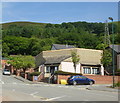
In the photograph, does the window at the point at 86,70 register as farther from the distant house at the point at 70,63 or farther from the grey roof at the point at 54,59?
the grey roof at the point at 54,59

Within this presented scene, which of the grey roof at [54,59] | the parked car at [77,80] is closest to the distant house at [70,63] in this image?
the grey roof at [54,59]

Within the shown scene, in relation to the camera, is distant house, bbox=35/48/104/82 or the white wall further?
distant house, bbox=35/48/104/82

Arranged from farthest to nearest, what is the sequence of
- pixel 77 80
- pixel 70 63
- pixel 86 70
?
pixel 86 70 < pixel 70 63 < pixel 77 80

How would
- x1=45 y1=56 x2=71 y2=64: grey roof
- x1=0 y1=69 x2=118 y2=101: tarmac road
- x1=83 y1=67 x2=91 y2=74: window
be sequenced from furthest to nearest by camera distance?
1. x1=83 y1=67 x2=91 y2=74: window
2. x1=45 y1=56 x2=71 y2=64: grey roof
3. x1=0 y1=69 x2=118 y2=101: tarmac road

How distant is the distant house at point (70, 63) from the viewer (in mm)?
49094

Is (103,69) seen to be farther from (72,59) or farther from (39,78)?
(39,78)

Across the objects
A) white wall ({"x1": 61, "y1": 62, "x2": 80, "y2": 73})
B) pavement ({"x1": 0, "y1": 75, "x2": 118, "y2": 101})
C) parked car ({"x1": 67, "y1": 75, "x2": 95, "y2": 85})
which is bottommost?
parked car ({"x1": 67, "y1": 75, "x2": 95, "y2": 85})

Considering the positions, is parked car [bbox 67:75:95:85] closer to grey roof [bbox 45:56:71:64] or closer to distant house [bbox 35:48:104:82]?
distant house [bbox 35:48:104:82]

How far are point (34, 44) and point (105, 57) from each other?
4943 centimetres

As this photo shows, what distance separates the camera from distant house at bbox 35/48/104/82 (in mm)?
49094

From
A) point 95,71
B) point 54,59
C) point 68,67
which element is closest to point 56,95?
point 68,67

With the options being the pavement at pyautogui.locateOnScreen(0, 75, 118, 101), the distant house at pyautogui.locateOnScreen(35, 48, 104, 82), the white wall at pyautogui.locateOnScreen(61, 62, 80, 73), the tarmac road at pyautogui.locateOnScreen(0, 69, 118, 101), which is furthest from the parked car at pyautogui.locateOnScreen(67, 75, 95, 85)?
the white wall at pyautogui.locateOnScreen(61, 62, 80, 73)

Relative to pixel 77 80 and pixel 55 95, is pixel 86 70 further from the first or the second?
pixel 55 95

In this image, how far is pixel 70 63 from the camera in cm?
5031
